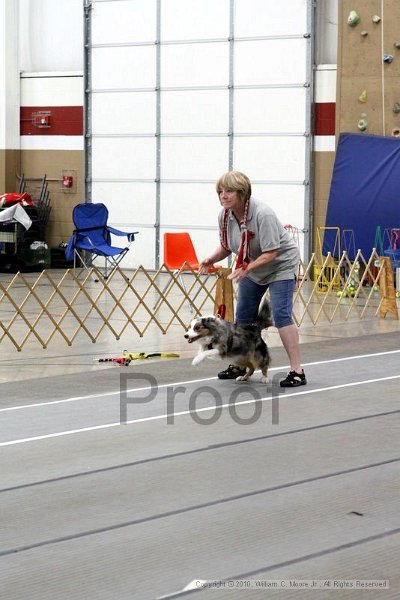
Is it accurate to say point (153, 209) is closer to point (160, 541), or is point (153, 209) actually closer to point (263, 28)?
point (263, 28)

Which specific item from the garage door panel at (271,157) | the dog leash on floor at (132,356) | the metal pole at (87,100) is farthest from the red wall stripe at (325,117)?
the dog leash on floor at (132,356)

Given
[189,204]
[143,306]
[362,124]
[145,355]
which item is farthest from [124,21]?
[145,355]

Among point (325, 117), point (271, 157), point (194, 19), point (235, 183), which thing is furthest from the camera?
point (194, 19)

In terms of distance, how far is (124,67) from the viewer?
66.8ft

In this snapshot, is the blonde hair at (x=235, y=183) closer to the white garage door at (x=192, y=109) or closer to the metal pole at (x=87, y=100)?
the white garage door at (x=192, y=109)

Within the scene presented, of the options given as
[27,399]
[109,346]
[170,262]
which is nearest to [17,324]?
[109,346]

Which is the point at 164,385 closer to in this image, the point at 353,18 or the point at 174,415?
the point at 174,415

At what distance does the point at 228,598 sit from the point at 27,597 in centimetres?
69

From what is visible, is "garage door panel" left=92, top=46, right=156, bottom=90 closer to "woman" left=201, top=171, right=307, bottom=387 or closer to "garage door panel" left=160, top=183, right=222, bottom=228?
"garage door panel" left=160, top=183, right=222, bottom=228

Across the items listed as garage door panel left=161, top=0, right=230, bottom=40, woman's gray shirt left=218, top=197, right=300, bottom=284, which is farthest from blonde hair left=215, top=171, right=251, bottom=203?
garage door panel left=161, top=0, right=230, bottom=40

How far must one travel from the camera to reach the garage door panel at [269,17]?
1853cm

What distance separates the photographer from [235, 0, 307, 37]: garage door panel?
730 inches

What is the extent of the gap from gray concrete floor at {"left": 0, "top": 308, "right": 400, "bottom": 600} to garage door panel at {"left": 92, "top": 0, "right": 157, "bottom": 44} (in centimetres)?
1170

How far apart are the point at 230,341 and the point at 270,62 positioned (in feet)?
36.8
